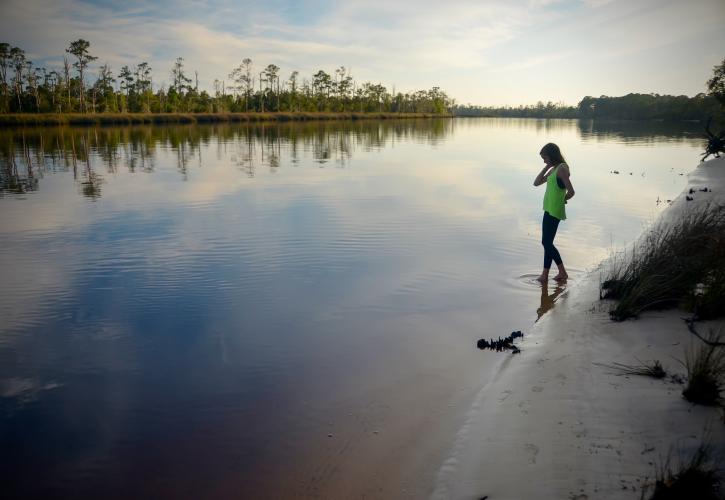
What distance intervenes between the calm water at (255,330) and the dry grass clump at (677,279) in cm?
132

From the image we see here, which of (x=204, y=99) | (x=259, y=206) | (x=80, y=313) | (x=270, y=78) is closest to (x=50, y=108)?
(x=204, y=99)

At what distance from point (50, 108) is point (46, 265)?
78.2m

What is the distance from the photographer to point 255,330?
235 inches

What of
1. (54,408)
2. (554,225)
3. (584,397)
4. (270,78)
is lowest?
(54,408)

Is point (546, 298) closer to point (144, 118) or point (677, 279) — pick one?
point (677, 279)

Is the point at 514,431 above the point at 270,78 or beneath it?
beneath

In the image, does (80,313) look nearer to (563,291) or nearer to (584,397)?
(584,397)

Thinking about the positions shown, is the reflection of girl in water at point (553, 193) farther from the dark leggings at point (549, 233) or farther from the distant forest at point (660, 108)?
the distant forest at point (660, 108)

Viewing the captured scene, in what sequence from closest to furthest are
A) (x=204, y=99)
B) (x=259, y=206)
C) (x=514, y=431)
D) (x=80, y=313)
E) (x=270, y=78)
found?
(x=514, y=431)
(x=80, y=313)
(x=259, y=206)
(x=204, y=99)
(x=270, y=78)

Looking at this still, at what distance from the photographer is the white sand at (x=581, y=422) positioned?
2.99 m

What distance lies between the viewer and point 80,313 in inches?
254

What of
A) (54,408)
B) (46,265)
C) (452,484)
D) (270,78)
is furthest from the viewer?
(270,78)

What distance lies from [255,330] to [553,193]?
5034mm

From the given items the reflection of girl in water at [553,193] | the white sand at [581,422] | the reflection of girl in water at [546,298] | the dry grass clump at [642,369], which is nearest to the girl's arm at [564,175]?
the reflection of girl in water at [553,193]
